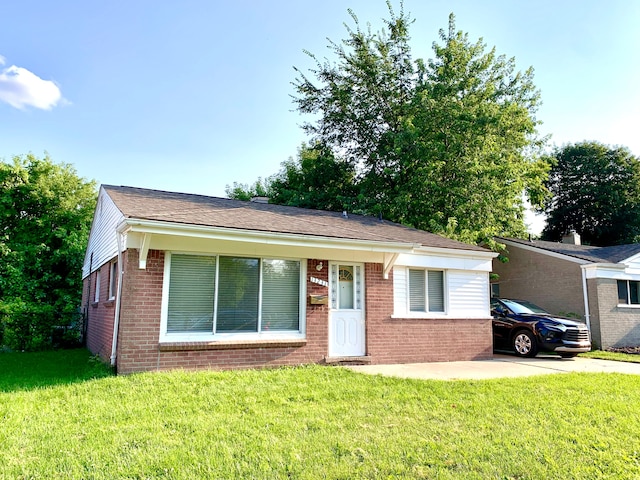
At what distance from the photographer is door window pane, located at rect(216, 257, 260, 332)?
8430mm

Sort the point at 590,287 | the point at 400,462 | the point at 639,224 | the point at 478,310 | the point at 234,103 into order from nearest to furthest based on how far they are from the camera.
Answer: the point at 400,462, the point at 478,310, the point at 234,103, the point at 590,287, the point at 639,224

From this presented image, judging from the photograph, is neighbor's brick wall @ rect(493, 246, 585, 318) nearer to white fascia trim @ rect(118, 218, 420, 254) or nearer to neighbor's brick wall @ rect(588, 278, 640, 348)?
neighbor's brick wall @ rect(588, 278, 640, 348)

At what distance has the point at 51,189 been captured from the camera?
2003 cm

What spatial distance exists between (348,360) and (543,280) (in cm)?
1157

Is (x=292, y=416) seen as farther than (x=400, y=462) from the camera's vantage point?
Yes

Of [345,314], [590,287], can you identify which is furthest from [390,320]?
[590,287]

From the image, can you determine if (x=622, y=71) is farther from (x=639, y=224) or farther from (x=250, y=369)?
(x=639, y=224)

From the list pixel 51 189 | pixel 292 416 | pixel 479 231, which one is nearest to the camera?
pixel 292 416

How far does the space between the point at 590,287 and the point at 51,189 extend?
23.4 metres

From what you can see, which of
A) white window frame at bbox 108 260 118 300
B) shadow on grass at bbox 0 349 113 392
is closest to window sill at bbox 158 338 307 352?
shadow on grass at bbox 0 349 113 392

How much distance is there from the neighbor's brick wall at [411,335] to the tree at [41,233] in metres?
14.6

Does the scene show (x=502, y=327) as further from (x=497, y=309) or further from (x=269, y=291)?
(x=269, y=291)

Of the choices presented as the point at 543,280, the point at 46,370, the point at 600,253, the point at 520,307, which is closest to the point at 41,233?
the point at 46,370

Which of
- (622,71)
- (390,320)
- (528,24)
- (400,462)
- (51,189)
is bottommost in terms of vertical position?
(400,462)
